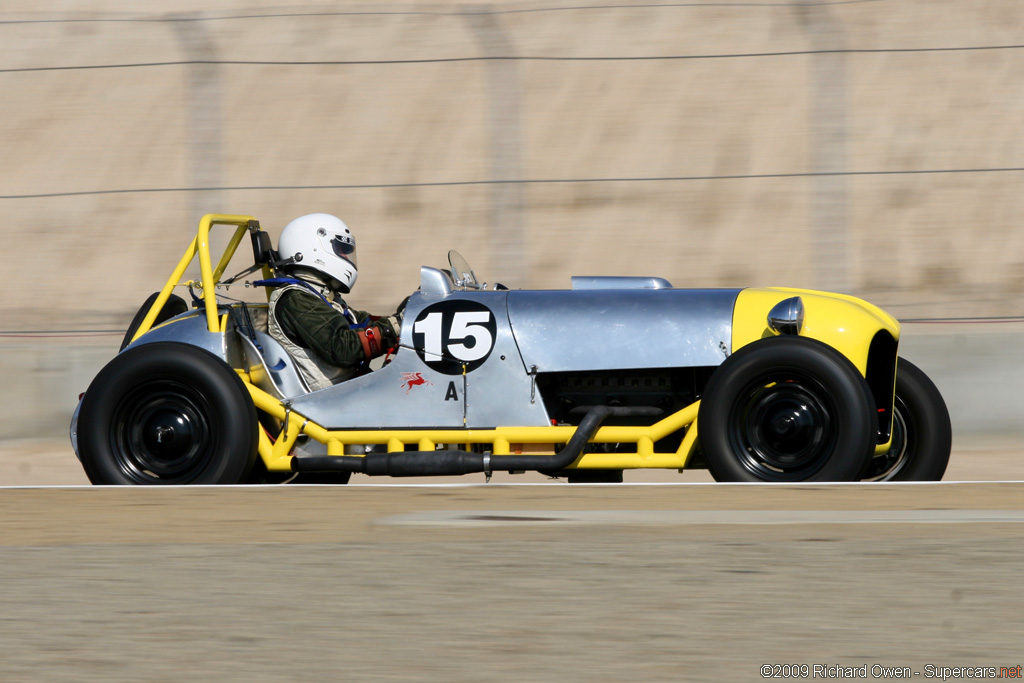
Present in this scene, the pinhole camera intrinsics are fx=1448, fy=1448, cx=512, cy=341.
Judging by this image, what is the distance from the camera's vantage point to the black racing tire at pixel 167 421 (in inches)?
242

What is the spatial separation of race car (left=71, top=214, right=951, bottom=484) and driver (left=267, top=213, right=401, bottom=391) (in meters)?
0.10

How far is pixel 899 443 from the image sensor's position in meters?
6.52

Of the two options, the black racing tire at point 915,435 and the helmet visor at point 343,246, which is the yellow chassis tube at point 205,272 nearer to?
the helmet visor at point 343,246

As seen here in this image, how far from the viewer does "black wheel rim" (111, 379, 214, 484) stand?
6.27m

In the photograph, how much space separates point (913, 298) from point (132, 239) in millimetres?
6277

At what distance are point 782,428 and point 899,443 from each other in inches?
38.4

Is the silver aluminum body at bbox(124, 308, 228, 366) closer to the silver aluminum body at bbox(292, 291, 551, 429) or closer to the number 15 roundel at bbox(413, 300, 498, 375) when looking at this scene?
the silver aluminum body at bbox(292, 291, 551, 429)

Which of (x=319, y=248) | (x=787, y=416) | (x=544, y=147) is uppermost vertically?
(x=544, y=147)

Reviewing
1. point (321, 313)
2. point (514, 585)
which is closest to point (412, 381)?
point (321, 313)

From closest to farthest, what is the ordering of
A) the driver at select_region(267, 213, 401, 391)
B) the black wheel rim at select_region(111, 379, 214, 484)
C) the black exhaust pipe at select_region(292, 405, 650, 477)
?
the black exhaust pipe at select_region(292, 405, 650, 477), the black wheel rim at select_region(111, 379, 214, 484), the driver at select_region(267, 213, 401, 391)

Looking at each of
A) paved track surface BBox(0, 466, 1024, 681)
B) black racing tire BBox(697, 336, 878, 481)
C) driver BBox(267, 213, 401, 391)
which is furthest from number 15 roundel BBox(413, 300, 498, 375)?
black racing tire BBox(697, 336, 878, 481)

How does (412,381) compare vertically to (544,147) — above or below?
below

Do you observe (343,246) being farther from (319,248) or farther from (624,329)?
(624,329)

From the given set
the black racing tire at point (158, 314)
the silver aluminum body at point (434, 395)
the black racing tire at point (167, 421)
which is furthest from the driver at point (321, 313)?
the black racing tire at point (158, 314)
